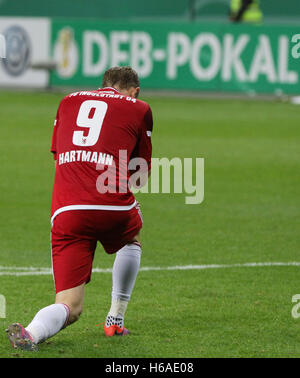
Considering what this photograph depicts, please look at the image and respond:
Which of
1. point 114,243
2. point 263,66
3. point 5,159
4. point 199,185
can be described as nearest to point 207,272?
point 114,243

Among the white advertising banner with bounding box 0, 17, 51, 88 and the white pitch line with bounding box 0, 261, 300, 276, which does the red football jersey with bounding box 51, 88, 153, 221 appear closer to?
the white pitch line with bounding box 0, 261, 300, 276

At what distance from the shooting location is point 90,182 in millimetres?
6074

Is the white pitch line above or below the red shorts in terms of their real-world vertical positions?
below

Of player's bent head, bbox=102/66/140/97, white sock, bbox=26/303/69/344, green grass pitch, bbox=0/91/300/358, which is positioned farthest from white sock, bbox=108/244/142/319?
player's bent head, bbox=102/66/140/97

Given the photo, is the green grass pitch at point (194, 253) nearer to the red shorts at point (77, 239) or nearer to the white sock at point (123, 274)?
the white sock at point (123, 274)

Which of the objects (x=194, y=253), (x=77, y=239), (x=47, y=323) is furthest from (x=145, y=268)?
(x=47, y=323)

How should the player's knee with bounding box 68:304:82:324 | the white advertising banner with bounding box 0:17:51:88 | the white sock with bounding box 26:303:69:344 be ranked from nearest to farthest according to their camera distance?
the white sock with bounding box 26:303:69:344 → the player's knee with bounding box 68:304:82:324 → the white advertising banner with bounding box 0:17:51:88

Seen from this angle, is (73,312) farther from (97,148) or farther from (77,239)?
(97,148)

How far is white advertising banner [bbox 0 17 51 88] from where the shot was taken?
2555 cm

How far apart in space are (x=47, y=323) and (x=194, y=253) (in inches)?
144

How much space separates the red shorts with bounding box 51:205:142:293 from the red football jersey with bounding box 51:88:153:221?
5cm

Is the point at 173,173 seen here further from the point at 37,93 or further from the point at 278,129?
the point at 37,93

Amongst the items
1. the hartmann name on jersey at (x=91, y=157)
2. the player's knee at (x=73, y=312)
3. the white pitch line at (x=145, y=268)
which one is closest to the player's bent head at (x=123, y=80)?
the hartmann name on jersey at (x=91, y=157)

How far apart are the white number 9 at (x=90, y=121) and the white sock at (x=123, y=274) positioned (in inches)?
31.0
